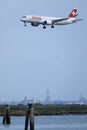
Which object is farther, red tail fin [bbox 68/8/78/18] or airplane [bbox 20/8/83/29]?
red tail fin [bbox 68/8/78/18]

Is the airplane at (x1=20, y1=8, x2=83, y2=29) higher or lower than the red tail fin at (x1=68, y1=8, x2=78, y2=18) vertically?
lower

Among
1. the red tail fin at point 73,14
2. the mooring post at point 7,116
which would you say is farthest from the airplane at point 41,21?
the mooring post at point 7,116

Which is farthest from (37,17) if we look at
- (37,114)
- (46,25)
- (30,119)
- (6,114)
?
(30,119)

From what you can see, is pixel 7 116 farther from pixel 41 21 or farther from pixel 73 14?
pixel 73 14

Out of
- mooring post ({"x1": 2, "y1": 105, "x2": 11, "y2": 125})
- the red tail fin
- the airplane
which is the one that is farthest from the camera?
the red tail fin

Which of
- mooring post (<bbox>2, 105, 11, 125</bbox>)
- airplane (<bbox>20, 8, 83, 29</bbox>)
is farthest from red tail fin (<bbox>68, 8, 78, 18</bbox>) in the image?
mooring post (<bbox>2, 105, 11, 125</bbox>)

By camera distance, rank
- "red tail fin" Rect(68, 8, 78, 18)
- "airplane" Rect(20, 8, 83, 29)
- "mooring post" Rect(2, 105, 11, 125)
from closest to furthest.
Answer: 1. "mooring post" Rect(2, 105, 11, 125)
2. "airplane" Rect(20, 8, 83, 29)
3. "red tail fin" Rect(68, 8, 78, 18)

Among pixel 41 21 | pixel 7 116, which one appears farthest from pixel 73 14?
pixel 7 116

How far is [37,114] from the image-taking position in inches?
4060

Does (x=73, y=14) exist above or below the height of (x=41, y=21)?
above

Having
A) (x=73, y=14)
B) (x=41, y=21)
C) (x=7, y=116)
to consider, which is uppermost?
(x=73, y=14)

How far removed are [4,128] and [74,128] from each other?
6482mm

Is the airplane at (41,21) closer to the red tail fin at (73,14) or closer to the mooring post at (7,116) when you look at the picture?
the red tail fin at (73,14)

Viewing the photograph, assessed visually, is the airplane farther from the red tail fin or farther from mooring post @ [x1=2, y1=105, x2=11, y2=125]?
mooring post @ [x1=2, y1=105, x2=11, y2=125]
